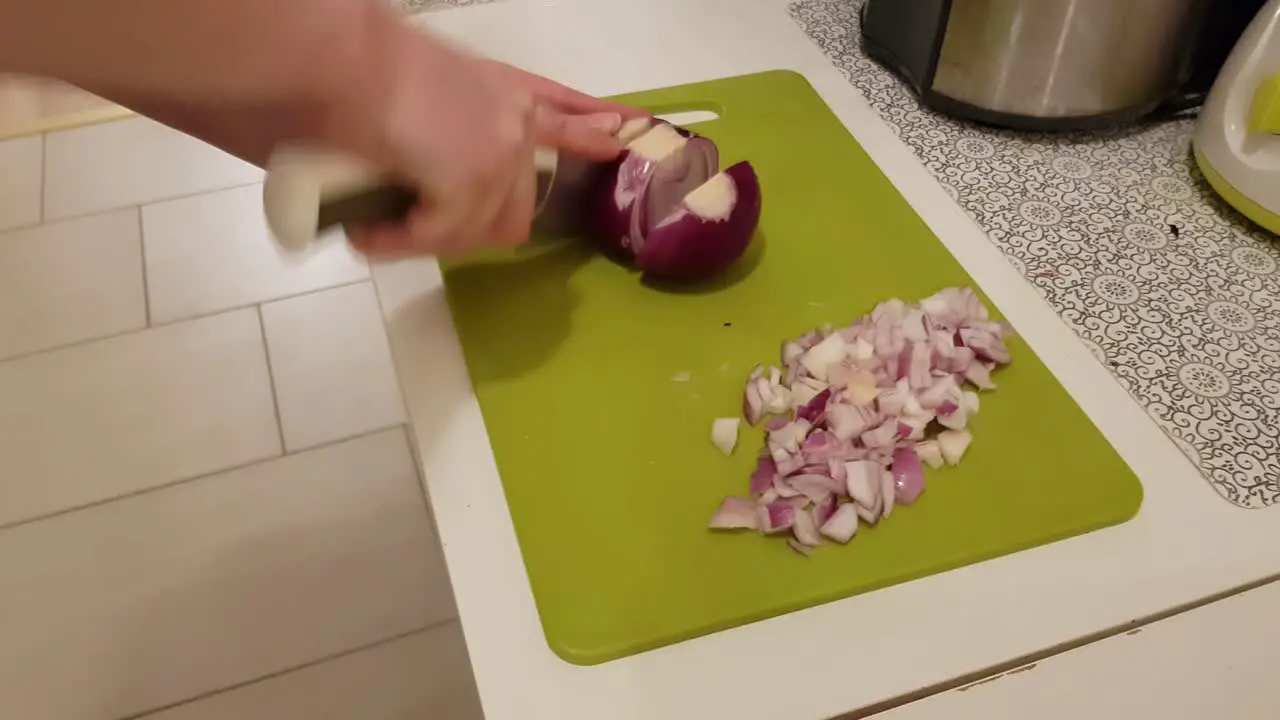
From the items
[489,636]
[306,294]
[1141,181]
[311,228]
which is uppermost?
[311,228]

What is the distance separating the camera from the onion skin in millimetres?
721

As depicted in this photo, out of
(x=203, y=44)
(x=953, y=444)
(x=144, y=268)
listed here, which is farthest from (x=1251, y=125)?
(x=144, y=268)

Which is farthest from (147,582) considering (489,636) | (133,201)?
(489,636)

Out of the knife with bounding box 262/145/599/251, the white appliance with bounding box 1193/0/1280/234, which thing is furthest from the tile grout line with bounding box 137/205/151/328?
the white appliance with bounding box 1193/0/1280/234

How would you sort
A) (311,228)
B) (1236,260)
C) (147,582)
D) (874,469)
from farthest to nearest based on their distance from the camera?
(147,582), (1236,260), (874,469), (311,228)

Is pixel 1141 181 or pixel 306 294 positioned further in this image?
pixel 306 294

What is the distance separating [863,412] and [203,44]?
0.43 m

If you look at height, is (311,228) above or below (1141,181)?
above

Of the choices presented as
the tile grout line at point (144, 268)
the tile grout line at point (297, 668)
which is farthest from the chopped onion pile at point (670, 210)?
the tile grout line at point (144, 268)

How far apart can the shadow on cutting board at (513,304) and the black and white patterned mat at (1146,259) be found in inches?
13.7

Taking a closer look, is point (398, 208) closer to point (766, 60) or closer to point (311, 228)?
point (311, 228)

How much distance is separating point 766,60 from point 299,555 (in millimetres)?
760

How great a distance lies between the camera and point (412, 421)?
0.67 meters

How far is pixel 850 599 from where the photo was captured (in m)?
0.58
